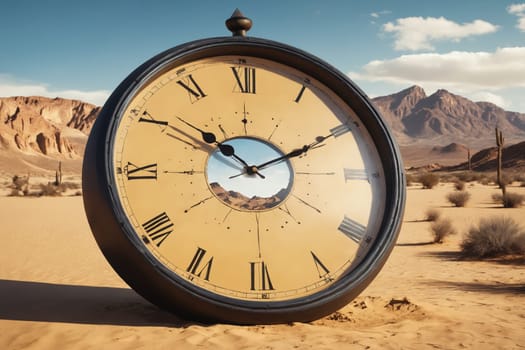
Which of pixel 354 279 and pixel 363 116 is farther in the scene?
pixel 363 116

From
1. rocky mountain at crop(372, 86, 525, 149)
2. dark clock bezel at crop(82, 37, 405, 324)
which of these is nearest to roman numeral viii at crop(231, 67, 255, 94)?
dark clock bezel at crop(82, 37, 405, 324)

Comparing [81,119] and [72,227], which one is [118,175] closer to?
[72,227]

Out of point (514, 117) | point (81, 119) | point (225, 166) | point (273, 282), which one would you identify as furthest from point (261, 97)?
point (514, 117)

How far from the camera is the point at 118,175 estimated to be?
364cm

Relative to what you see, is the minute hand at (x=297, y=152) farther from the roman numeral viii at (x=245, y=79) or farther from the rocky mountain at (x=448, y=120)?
the rocky mountain at (x=448, y=120)

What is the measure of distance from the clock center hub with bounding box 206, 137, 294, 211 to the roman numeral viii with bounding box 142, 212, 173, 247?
392mm

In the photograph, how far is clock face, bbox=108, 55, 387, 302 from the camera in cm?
365

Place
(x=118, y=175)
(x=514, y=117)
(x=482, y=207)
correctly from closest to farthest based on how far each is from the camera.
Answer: (x=118, y=175) < (x=482, y=207) < (x=514, y=117)

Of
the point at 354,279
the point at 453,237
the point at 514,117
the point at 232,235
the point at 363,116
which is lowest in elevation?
the point at 453,237

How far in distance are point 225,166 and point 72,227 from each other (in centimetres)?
1252

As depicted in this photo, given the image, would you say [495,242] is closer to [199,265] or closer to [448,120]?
[199,265]

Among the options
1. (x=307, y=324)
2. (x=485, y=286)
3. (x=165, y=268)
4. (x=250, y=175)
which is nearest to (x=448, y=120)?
(x=485, y=286)

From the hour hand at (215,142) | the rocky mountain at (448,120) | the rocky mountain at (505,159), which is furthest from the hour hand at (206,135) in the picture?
the rocky mountain at (448,120)

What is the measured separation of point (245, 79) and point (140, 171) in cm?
113
